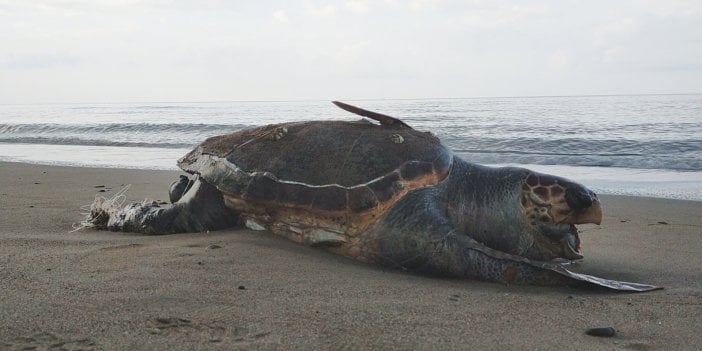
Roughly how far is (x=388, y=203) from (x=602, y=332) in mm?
1693

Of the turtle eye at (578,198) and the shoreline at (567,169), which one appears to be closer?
the turtle eye at (578,198)

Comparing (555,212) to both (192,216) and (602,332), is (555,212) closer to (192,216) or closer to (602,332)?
(602,332)

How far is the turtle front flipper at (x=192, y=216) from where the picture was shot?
4.95 m

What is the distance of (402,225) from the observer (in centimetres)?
415

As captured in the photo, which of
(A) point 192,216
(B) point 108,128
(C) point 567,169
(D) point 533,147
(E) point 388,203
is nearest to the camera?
(E) point 388,203

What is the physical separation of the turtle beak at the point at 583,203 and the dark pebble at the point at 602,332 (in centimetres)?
162

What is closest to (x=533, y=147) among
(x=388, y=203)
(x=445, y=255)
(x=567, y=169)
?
(x=567, y=169)

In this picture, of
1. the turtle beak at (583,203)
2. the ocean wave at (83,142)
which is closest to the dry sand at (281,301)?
the turtle beak at (583,203)

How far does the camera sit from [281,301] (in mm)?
3070

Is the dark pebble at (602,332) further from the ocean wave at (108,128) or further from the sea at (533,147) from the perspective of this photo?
the ocean wave at (108,128)

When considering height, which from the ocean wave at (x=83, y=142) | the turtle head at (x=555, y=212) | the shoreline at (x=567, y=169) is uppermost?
the turtle head at (x=555, y=212)

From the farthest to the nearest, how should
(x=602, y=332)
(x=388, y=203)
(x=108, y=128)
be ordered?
(x=108, y=128) < (x=388, y=203) < (x=602, y=332)

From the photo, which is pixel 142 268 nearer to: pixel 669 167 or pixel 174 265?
pixel 174 265

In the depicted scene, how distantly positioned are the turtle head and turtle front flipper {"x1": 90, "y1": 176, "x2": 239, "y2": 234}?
2.10 metres
